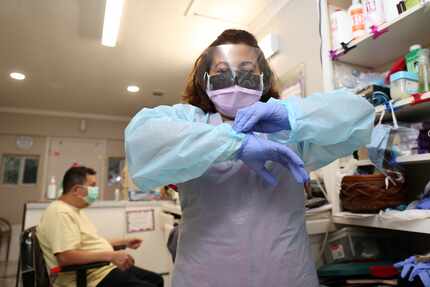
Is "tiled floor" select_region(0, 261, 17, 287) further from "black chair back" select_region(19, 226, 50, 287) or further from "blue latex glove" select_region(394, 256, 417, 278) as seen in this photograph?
"blue latex glove" select_region(394, 256, 417, 278)

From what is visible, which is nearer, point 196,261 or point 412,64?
point 196,261

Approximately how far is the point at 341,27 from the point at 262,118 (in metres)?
0.91

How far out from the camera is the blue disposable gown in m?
0.68

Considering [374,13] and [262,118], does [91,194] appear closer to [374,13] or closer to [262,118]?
[262,118]

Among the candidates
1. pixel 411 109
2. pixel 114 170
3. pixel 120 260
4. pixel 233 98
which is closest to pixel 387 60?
pixel 411 109

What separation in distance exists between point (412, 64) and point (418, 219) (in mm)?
575

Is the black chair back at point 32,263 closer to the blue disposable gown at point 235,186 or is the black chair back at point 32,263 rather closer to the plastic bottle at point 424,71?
the blue disposable gown at point 235,186

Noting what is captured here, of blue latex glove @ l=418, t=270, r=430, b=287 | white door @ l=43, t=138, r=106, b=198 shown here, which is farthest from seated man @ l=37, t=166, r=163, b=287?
white door @ l=43, t=138, r=106, b=198

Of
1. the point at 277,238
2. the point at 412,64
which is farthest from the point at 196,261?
the point at 412,64

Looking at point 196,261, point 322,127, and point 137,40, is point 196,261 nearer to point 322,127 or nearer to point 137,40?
point 322,127

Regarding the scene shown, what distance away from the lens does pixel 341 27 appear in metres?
1.34

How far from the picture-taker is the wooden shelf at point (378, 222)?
3.04ft

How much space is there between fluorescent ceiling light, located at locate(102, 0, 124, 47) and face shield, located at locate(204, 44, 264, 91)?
4.95ft

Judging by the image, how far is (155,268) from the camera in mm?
2961
